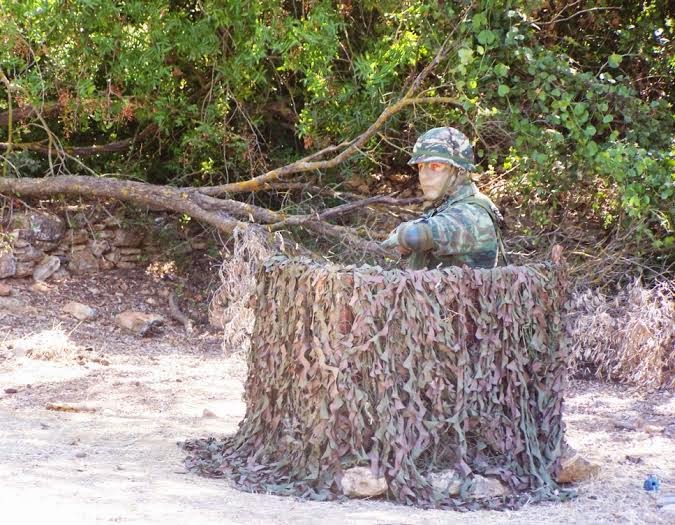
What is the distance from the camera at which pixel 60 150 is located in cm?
924

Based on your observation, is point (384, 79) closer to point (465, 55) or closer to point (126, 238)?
point (465, 55)

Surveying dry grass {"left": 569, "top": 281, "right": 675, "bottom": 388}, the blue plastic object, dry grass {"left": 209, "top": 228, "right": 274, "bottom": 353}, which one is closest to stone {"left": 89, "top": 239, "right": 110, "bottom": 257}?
dry grass {"left": 209, "top": 228, "right": 274, "bottom": 353}

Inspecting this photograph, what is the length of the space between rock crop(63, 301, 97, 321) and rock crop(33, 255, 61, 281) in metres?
0.69

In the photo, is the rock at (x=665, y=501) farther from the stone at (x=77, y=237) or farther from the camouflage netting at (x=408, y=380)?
the stone at (x=77, y=237)

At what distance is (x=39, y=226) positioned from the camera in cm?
962

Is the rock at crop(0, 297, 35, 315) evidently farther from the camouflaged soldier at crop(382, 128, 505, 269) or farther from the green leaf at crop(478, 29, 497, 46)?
the camouflaged soldier at crop(382, 128, 505, 269)

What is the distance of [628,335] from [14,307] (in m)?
5.38

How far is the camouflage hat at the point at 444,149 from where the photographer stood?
4660 millimetres

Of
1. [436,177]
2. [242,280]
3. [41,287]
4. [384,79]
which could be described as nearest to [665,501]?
[436,177]

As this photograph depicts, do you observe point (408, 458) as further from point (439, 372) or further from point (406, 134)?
point (406, 134)

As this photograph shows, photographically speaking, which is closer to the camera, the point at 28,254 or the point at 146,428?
the point at 146,428

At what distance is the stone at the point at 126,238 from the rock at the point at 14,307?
1519mm

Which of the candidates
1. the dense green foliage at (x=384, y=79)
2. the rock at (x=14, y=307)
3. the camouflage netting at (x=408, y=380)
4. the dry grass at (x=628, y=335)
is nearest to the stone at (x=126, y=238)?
the dense green foliage at (x=384, y=79)

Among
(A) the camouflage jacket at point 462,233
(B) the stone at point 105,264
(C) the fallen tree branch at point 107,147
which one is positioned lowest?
(B) the stone at point 105,264
